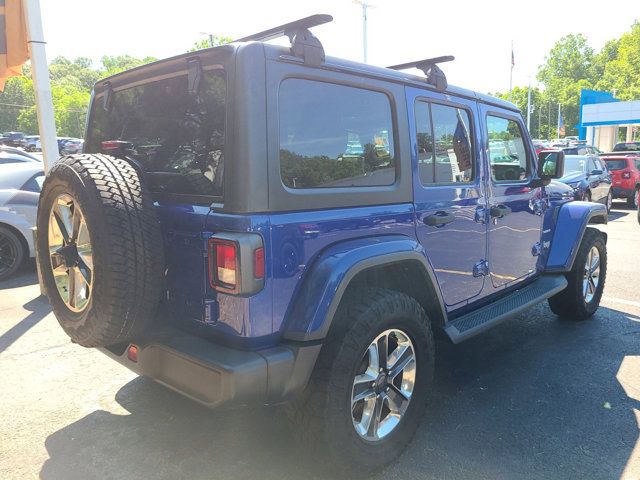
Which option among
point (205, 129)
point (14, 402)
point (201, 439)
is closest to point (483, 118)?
point (205, 129)

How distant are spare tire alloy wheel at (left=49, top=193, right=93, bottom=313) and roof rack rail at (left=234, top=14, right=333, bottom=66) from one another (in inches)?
48.7

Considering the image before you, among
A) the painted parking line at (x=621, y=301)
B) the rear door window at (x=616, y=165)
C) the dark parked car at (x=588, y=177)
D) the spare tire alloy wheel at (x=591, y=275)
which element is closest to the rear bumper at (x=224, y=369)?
the spare tire alloy wheel at (x=591, y=275)

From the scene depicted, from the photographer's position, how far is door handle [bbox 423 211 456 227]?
9.73ft

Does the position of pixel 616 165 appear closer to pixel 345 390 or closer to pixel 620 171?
pixel 620 171

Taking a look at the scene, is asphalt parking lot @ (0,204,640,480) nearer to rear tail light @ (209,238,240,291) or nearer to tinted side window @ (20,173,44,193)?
rear tail light @ (209,238,240,291)

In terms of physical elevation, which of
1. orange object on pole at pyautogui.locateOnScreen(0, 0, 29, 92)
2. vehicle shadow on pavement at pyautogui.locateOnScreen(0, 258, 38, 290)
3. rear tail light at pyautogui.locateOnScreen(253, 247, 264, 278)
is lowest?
vehicle shadow on pavement at pyautogui.locateOnScreen(0, 258, 38, 290)

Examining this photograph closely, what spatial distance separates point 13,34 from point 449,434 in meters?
6.27

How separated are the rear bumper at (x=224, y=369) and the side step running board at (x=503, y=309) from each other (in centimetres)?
125

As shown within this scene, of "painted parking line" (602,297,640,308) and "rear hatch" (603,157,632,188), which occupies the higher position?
"rear hatch" (603,157,632,188)

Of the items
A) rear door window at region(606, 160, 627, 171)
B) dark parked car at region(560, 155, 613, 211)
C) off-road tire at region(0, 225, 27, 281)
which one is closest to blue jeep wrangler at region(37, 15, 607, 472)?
off-road tire at region(0, 225, 27, 281)

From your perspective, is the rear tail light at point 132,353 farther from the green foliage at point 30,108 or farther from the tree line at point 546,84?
the green foliage at point 30,108

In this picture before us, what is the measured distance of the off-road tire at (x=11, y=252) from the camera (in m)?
6.45

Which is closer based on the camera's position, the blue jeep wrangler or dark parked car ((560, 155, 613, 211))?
the blue jeep wrangler

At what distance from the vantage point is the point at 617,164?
14211 mm
